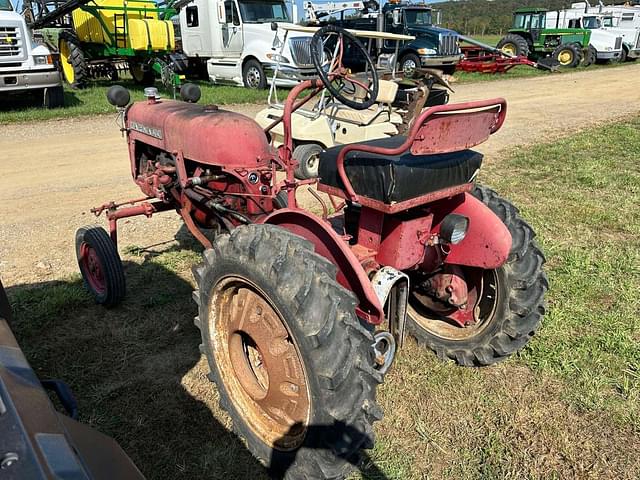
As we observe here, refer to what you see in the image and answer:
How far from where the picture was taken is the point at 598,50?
69.2 ft

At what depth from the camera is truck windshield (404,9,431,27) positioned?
16875 millimetres

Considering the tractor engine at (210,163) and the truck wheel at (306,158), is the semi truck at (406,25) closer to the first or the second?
the truck wheel at (306,158)

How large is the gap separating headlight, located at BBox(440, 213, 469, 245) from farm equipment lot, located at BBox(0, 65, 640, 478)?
0.83 meters

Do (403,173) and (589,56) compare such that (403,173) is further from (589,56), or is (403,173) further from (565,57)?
(589,56)

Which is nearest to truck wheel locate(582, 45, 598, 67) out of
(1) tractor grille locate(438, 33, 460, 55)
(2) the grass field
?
(1) tractor grille locate(438, 33, 460, 55)

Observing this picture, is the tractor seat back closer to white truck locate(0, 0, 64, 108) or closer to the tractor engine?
the tractor engine

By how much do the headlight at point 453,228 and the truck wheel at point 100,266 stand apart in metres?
2.02

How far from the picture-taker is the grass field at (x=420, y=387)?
2215 mm

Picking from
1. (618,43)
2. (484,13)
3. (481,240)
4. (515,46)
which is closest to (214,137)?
(481,240)

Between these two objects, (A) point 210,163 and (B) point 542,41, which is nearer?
(A) point 210,163

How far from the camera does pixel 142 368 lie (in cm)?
275

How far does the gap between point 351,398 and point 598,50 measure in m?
23.9

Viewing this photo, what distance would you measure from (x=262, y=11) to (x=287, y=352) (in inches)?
517

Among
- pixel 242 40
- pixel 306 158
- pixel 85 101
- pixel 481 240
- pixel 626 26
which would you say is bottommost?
pixel 306 158
